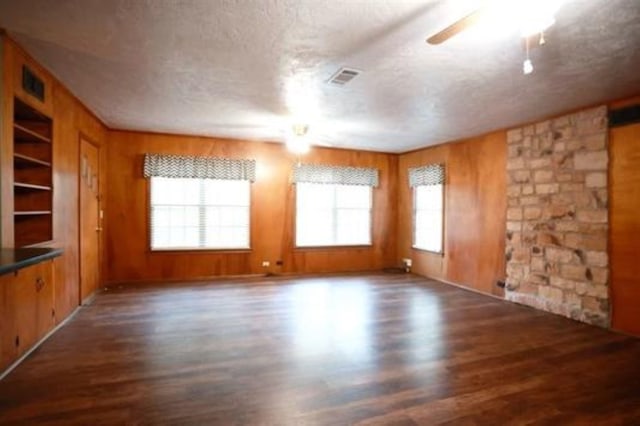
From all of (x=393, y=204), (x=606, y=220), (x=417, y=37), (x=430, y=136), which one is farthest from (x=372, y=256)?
(x=417, y=37)

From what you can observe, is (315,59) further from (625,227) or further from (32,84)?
(625,227)

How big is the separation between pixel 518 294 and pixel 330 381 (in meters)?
3.45

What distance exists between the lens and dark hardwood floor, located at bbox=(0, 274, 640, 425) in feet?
7.21

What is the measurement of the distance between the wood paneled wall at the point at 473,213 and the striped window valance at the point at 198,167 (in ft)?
11.1

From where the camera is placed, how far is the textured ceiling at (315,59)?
84.9 inches

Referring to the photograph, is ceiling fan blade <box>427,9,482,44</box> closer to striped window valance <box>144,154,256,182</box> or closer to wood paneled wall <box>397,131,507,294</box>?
wood paneled wall <box>397,131,507,294</box>

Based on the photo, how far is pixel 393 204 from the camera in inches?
294

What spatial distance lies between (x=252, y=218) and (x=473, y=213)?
12.3ft

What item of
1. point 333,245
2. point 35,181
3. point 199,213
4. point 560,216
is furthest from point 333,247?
point 35,181

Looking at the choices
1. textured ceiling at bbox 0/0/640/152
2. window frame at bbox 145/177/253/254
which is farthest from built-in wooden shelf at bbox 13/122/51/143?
window frame at bbox 145/177/253/254

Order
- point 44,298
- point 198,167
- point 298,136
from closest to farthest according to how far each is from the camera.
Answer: point 44,298 → point 298,136 → point 198,167

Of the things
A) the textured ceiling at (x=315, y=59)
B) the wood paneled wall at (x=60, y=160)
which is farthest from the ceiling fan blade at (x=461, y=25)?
the wood paneled wall at (x=60, y=160)

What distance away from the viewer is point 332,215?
704 cm

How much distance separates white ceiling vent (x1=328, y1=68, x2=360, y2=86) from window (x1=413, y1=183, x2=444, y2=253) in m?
3.64
